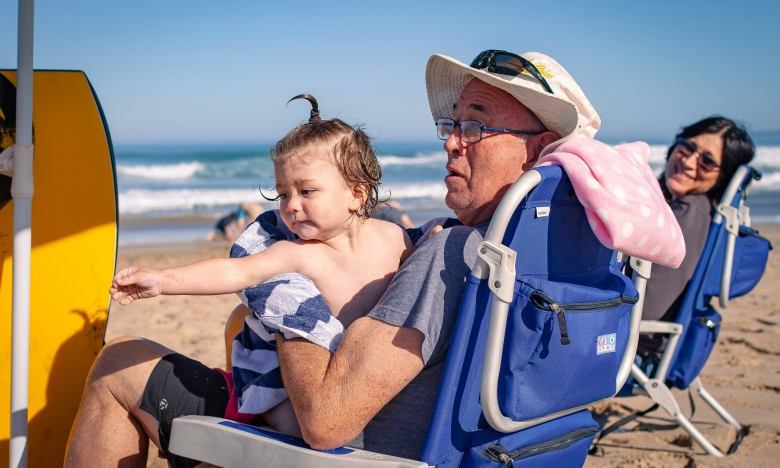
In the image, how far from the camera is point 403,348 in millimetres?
1702

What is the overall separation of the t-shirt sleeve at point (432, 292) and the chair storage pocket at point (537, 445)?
25 centimetres

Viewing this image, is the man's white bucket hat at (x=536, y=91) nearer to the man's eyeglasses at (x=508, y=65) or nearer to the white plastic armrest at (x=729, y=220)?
the man's eyeglasses at (x=508, y=65)

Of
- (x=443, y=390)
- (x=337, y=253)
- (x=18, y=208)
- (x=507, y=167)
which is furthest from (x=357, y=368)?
(x=18, y=208)

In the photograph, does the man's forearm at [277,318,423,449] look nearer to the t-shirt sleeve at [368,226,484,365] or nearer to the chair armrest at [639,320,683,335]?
the t-shirt sleeve at [368,226,484,365]

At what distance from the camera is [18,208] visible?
2.05m

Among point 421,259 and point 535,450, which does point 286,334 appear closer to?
point 421,259

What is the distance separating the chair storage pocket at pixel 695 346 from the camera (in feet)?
11.1

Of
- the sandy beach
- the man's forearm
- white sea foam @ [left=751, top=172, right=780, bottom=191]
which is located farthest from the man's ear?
white sea foam @ [left=751, top=172, right=780, bottom=191]

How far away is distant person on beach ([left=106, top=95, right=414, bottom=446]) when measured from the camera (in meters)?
1.87

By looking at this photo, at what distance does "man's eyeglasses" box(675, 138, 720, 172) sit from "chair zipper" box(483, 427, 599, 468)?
7.16ft

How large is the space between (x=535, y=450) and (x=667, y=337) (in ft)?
6.28

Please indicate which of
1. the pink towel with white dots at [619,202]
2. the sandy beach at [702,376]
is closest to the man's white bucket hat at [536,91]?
the pink towel with white dots at [619,202]

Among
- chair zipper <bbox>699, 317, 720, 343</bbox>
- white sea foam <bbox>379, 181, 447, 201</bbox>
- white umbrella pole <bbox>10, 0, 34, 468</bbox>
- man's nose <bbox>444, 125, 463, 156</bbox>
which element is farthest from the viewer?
white sea foam <bbox>379, 181, 447, 201</bbox>

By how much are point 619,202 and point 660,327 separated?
1788mm
